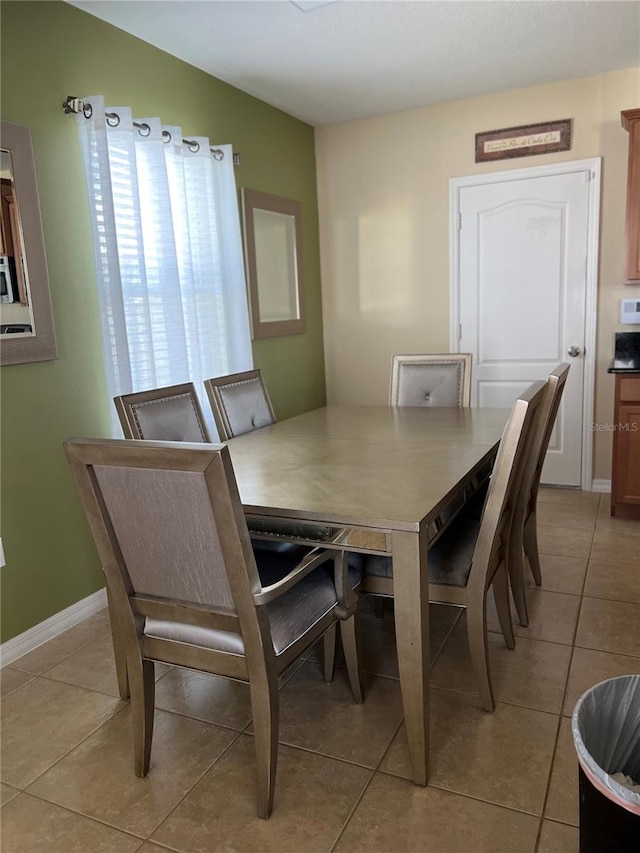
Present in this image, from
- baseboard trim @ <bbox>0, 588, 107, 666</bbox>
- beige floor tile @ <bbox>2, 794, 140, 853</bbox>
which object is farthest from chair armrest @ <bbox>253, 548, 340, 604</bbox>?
baseboard trim @ <bbox>0, 588, 107, 666</bbox>

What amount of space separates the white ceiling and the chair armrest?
7.64ft

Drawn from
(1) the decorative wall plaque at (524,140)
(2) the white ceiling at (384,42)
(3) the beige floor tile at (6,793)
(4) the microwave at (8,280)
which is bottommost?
(3) the beige floor tile at (6,793)

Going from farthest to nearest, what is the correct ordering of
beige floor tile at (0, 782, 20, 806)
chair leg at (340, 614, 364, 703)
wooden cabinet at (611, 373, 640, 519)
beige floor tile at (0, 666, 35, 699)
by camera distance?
wooden cabinet at (611, 373, 640, 519) → beige floor tile at (0, 666, 35, 699) → chair leg at (340, 614, 364, 703) → beige floor tile at (0, 782, 20, 806)

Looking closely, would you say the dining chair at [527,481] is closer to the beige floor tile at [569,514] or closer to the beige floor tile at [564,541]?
the beige floor tile at [564,541]

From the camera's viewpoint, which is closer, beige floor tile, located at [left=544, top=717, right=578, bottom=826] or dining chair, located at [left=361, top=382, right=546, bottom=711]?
beige floor tile, located at [left=544, top=717, right=578, bottom=826]

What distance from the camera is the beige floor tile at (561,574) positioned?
2.76m

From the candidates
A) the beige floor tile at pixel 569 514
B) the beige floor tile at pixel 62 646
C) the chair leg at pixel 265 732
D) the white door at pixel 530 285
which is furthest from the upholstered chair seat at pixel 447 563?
the white door at pixel 530 285

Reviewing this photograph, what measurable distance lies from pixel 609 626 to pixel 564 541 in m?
0.91

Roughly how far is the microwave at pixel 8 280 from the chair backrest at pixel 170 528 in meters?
1.15

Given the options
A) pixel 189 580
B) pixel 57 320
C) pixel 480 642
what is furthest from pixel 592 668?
pixel 57 320

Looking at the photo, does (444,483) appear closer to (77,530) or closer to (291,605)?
(291,605)

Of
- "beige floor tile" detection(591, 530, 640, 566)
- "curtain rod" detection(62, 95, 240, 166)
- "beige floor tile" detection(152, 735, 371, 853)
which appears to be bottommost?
Answer: "beige floor tile" detection(152, 735, 371, 853)

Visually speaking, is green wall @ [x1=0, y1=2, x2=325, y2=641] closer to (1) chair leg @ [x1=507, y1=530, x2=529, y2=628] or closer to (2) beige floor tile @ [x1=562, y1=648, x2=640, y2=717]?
(1) chair leg @ [x1=507, y1=530, x2=529, y2=628]

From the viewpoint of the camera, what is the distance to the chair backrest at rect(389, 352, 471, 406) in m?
3.28
